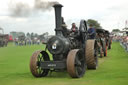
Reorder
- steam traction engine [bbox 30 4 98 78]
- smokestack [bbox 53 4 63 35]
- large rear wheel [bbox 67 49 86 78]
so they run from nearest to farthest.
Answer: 1. large rear wheel [bbox 67 49 86 78]
2. steam traction engine [bbox 30 4 98 78]
3. smokestack [bbox 53 4 63 35]

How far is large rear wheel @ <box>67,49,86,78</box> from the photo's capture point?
644 cm

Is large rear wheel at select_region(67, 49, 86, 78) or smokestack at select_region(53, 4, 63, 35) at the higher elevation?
smokestack at select_region(53, 4, 63, 35)

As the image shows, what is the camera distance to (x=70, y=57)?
258 inches

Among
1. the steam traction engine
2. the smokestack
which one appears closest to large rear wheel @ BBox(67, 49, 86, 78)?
the steam traction engine

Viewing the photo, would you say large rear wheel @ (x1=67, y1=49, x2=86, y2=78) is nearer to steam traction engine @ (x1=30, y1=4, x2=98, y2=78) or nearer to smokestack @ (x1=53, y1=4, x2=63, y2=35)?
steam traction engine @ (x1=30, y1=4, x2=98, y2=78)

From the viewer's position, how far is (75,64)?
22.2 feet

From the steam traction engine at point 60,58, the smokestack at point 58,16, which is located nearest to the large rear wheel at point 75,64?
the steam traction engine at point 60,58

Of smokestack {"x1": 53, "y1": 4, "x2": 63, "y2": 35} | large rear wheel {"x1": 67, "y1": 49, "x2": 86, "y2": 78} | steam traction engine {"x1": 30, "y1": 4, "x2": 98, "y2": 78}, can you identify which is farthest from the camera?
smokestack {"x1": 53, "y1": 4, "x2": 63, "y2": 35}

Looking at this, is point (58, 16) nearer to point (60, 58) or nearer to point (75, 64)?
point (60, 58)

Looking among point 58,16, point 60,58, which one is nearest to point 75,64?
point 60,58

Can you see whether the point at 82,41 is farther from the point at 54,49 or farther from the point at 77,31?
the point at 54,49

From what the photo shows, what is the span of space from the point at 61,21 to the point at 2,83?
8.52ft

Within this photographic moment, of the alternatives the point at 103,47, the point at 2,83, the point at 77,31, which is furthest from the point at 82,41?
the point at 103,47

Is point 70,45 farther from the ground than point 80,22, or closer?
closer
